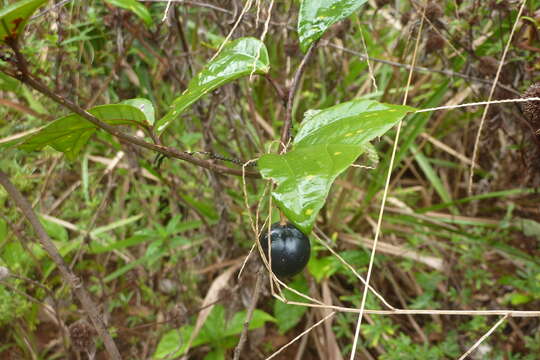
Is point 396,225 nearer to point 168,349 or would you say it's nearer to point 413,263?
point 413,263

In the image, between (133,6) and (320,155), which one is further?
(133,6)

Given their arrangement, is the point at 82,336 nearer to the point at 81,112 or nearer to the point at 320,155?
the point at 81,112

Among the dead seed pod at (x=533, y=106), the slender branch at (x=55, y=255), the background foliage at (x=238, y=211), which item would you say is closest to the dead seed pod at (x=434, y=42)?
the background foliage at (x=238, y=211)

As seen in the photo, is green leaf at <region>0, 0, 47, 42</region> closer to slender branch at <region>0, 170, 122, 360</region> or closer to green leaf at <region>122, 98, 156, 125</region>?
green leaf at <region>122, 98, 156, 125</region>

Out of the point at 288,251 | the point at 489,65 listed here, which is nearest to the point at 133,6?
the point at 288,251

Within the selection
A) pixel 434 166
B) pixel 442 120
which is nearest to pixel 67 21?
pixel 442 120

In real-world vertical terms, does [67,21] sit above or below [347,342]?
above

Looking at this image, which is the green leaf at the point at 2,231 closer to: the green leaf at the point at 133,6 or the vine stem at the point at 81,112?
the green leaf at the point at 133,6

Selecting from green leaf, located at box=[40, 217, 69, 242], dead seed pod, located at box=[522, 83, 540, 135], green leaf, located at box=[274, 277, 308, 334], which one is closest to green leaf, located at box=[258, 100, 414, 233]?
dead seed pod, located at box=[522, 83, 540, 135]
